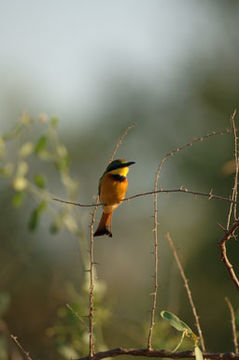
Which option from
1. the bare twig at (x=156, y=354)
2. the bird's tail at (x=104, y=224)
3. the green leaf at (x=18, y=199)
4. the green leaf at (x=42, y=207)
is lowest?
the bare twig at (x=156, y=354)

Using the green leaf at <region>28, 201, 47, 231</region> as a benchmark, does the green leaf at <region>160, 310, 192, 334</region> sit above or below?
below

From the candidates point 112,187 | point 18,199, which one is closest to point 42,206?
point 18,199

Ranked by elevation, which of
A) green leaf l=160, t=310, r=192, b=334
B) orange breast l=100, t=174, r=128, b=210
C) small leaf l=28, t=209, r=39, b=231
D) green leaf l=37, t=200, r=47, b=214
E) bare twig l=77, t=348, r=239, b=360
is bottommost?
bare twig l=77, t=348, r=239, b=360

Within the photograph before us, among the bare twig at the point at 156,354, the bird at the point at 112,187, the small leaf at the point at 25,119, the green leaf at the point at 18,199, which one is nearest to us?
the bare twig at the point at 156,354

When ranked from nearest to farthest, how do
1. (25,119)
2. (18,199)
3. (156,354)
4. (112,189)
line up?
(156,354) < (112,189) < (25,119) < (18,199)

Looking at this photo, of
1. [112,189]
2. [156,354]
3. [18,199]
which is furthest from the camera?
[18,199]

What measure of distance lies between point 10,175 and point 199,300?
437cm

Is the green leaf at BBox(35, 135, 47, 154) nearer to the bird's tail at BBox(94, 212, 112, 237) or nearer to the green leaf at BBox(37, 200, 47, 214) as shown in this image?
the green leaf at BBox(37, 200, 47, 214)

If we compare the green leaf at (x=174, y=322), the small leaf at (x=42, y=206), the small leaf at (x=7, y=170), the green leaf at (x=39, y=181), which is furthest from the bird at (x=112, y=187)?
the green leaf at (x=174, y=322)

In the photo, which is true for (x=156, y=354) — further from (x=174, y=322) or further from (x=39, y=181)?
(x=39, y=181)

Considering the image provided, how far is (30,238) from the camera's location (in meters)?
7.47

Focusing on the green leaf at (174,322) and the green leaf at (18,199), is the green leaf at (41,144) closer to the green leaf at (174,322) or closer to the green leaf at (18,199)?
the green leaf at (18,199)

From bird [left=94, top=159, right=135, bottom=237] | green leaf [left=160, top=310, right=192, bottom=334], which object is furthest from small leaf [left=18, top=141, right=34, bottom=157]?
green leaf [left=160, top=310, right=192, bottom=334]

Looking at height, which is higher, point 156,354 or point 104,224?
point 104,224
